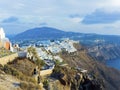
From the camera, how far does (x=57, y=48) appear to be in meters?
81.5

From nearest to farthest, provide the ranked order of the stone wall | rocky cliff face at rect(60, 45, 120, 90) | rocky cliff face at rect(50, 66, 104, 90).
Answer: the stone wall → rocky cliff face at rect(50, 66, 104, 90) → rocky cliff face at rect(60, 45, 120, 90)

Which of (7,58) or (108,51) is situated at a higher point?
(7,58)

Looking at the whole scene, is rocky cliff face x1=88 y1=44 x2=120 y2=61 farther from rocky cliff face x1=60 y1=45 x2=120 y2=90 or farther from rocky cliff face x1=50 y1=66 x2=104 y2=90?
rocky cliff face x1=50 y1=66 x2=104 y2=90

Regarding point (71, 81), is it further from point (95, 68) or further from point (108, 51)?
point (108, 51)

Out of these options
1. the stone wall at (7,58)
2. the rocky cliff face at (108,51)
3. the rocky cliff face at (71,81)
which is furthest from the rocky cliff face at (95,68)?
the rocky cliff face at (108,51)

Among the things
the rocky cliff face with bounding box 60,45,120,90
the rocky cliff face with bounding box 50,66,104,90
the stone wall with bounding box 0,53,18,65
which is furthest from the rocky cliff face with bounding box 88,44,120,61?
the stone wall with bounding box 0,53,18,65

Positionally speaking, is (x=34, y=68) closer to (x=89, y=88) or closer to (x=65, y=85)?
(x=65, y=85)

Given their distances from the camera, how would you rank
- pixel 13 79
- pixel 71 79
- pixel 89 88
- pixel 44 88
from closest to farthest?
pixel 13 79, pixel 44 88, pixel 71 79, pixel 89 88

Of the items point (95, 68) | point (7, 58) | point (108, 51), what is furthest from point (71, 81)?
point (108, 51)

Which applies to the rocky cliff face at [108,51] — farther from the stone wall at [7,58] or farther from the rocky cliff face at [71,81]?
the stone wall at [7,58]

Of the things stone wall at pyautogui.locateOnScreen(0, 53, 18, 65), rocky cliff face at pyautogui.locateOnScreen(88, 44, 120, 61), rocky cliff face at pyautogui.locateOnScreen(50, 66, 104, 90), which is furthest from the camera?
rocky cliff face at pyautogui.locateOnScreen(88, 44, 120, 61)

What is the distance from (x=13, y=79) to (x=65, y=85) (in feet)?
20.0

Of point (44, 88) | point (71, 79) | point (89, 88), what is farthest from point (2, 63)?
point (89, 88)

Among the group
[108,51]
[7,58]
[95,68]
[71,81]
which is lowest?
[108,51]
